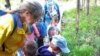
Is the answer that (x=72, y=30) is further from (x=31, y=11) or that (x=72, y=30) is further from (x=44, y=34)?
(x=31, y=11)

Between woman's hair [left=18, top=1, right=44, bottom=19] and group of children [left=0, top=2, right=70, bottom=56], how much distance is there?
0.10m

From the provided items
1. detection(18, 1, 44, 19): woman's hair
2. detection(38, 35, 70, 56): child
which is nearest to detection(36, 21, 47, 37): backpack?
detection(38, 35, 70, 56): child

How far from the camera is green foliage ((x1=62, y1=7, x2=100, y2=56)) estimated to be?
5.01 m

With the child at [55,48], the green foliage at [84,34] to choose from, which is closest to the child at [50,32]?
the child at [55,48]

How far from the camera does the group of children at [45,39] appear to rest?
2.65 meters

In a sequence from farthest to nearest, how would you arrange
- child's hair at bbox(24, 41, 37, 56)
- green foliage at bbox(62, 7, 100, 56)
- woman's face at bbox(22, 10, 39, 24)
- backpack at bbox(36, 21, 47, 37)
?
1. green foliage at bbox(62, 7, 100, 56)
2. backpack at bbox(36, 21, 47, 37)
3. child's hair at bbox(24, 41, 37, 56)
4. woman's face at bbox(22, 10, 39, 24)

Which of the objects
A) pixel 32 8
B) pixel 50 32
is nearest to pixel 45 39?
pixel 50 32

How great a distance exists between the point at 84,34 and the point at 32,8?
3.97 metres

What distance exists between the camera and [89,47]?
5164 mm

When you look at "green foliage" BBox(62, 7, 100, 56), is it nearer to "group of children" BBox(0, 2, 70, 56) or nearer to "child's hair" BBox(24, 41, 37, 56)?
"group of children" BBox(0, 2, 70, 56)

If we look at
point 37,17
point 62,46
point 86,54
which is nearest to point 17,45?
point 37,17

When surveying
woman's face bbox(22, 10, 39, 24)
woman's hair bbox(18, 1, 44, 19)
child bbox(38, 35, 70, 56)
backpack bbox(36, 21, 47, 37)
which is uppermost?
woman's hair bbox(18, 1, 44, 19)

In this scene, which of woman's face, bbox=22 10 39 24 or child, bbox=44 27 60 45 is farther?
child, bbox=44 27 60 45

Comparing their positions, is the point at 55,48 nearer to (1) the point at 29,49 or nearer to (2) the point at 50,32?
(1) the point at 29,49
